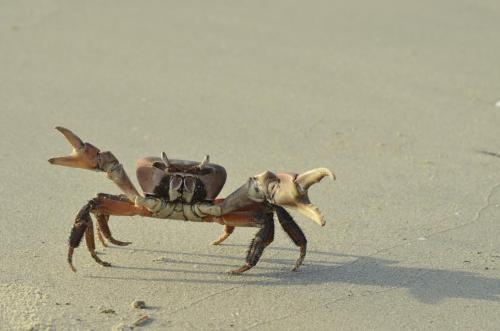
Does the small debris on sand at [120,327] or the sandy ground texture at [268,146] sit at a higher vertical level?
the sandy ground texture at [268,146]

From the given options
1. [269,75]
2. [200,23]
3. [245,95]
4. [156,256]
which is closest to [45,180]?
[156,256]

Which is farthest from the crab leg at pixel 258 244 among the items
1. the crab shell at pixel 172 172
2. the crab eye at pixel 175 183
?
the crab eye at pixel 175 183

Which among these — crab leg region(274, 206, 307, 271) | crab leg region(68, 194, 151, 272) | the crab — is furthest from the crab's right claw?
crab leg region(274, 206, 307, 271)

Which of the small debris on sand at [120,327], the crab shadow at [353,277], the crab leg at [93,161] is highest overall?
the crab leg at [93,161]

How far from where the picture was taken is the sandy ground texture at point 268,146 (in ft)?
13.7

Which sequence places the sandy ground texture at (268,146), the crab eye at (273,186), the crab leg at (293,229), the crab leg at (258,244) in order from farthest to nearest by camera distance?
the crab leg at (293,229) < the crab leg at (258,244) < the crab eye at (273,186) < the sandy ground texture at (268,146)

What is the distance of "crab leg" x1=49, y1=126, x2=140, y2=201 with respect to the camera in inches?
174

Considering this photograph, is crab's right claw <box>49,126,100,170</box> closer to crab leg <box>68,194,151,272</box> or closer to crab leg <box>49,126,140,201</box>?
crab leg <box>49,126,140,201</box>

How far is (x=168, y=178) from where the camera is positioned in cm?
445

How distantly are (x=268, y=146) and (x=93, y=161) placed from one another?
2075 mm

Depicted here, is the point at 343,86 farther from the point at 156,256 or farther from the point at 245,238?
the point at 156,256

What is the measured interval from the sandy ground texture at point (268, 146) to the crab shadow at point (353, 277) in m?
0.01

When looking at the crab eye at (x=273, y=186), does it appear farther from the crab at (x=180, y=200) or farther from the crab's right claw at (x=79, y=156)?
the crab's right claw at (x=79, y=156)

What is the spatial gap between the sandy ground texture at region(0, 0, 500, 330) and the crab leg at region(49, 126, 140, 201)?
1.24 ft
